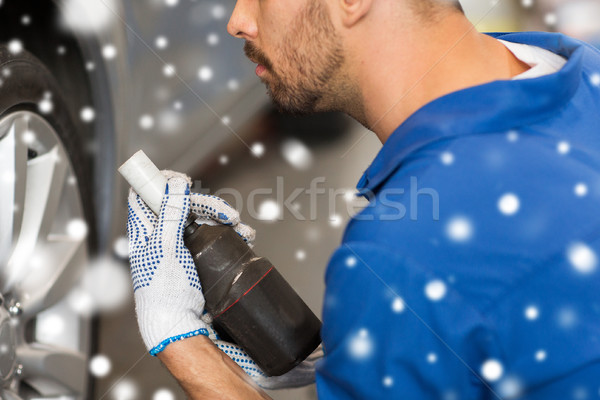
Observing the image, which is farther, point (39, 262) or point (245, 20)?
point (39, 262)

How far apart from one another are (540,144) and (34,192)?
3.10 feet

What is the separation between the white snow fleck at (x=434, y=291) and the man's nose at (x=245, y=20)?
0.57 meters

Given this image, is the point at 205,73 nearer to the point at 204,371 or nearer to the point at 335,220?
the point at 335,220

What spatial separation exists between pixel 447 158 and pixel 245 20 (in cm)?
49

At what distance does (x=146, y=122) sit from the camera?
4.71 ft

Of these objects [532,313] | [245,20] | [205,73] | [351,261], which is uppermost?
[245,20]

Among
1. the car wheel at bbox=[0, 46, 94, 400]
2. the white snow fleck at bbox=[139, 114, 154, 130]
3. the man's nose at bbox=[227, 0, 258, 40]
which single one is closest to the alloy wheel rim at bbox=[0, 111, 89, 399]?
the car wheel at bbox=[0, 46, 94, 400]

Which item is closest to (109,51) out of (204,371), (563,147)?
(204,371)

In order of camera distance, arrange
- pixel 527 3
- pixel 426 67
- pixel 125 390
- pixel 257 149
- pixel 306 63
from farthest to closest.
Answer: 1. pixel 527 3
2. pixel 257 149
3. pixel 125 390
4. pixel 306 63
5. pixel 426 67

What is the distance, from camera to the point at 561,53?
A: 96cm

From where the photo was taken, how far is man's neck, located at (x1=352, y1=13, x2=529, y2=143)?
841 millimetres

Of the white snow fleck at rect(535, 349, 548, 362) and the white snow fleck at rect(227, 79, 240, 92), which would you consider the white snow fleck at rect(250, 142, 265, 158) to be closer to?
the white snow fleck at rect(227, 79, 240, 92)

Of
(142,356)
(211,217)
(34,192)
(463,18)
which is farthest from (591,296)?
(142,356)

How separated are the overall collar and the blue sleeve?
0.16 m
